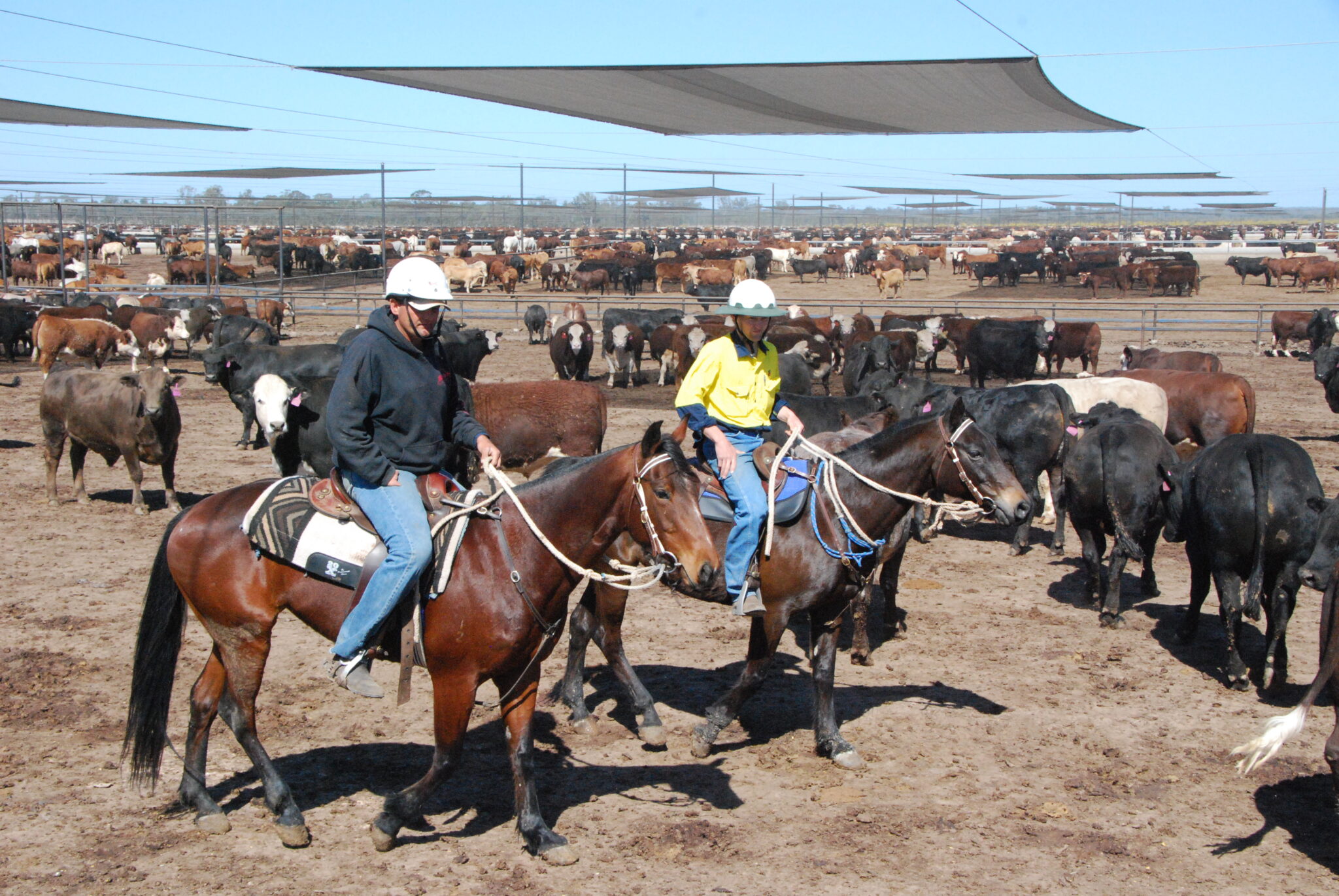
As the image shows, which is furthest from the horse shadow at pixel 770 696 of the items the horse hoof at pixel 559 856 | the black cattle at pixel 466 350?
the black cattle at pixel 466 350

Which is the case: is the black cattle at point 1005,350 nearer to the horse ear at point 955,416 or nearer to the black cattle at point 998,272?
the horse ear at point 955,416

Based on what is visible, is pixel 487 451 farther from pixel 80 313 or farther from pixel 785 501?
pixel 80 313

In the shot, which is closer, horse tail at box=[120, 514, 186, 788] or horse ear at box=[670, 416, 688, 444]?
horse ear at box=[670, 416, 688, 444]

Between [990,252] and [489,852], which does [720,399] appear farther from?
[990,252]

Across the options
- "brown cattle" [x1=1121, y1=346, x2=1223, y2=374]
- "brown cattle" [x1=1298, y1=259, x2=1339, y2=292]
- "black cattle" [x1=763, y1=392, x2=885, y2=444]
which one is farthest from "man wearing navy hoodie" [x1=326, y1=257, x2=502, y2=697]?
"brown cattle" [x1=1298, y1=259, x2=1339, y2=292]

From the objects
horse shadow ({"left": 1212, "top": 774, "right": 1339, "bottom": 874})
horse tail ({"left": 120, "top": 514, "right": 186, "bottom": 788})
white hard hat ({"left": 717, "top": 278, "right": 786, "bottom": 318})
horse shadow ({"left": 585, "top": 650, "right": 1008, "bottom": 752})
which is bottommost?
horse shadow ({"left": 585, "top": 650, "right": 1008, "bottom": 752})

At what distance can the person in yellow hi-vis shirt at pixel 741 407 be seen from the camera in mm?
5551

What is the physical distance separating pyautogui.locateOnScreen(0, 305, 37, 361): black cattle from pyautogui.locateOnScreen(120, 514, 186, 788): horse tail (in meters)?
21.8

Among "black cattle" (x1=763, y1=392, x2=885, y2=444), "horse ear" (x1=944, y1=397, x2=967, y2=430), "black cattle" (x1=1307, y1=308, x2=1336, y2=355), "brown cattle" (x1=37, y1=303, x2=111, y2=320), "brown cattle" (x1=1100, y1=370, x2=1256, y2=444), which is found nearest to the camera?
"horse ear" (x1=944, y1=397, x2=967, y2=430)

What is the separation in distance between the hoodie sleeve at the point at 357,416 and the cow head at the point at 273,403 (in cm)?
589

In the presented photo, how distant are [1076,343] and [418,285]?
19199 millimetres

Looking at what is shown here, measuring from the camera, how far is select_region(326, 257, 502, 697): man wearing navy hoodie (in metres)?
4.34

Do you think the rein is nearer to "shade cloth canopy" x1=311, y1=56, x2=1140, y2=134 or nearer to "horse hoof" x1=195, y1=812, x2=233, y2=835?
"horse hoof" x1=195, y1=812, x2=233, y2=835

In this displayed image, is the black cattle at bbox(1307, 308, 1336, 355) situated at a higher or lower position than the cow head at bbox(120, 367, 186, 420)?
higher
